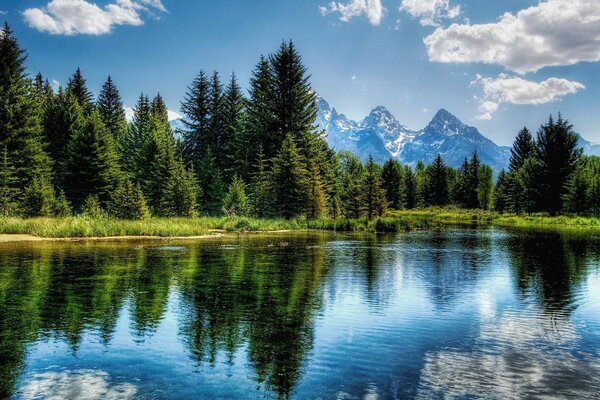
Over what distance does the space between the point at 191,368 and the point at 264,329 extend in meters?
2.74

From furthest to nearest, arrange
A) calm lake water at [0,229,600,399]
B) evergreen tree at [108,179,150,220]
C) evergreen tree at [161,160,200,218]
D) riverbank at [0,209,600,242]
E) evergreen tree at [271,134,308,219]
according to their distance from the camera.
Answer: evergreen tree at [271,134,308,219]
evergreen tree at [161,160,200,218]
evergreen tree at [108,179,150,220]
riverbank at [0,209,600,242]
calm lake water at [0,229,600,399]

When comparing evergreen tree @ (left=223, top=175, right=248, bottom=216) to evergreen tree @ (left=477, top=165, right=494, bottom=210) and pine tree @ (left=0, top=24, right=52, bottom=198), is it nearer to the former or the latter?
pine tree @ (left=0, top=24, right=52, bottom=198)

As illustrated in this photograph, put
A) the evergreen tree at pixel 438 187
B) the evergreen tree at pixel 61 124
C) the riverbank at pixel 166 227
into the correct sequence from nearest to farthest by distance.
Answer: the riverbank at pixel 166 227 < the evergreen tree at pixel 61 124 < the evergreen tree at pixel 438 187

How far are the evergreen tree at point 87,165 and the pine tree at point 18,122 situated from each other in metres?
3.22

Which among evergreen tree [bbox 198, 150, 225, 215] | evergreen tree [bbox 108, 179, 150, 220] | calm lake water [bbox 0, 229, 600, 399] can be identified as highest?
evergreen tree [bbox 198, 150, 225, 215]

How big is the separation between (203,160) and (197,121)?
12607mm

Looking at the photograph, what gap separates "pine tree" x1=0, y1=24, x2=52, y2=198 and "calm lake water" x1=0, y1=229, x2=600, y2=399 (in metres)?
38.1

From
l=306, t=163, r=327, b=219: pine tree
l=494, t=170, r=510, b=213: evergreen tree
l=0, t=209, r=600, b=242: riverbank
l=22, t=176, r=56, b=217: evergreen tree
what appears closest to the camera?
l=0, t=209, r=600, b=242: riverbank

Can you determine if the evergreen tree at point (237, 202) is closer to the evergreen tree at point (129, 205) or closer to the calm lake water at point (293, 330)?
the evergreen tree at point (129, 205)

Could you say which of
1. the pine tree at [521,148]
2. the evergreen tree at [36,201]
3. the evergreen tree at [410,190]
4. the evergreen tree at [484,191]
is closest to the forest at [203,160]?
the evergreen tree at [36,201]

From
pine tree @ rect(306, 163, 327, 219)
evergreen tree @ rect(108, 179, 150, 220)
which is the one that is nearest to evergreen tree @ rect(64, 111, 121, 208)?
evergreen tree @ rect(108, 179, 150, 220)

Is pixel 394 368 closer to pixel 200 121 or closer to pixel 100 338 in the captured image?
pixel 100 338

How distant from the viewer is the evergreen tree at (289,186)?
5338cm

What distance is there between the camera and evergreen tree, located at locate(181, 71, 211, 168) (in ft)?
264
